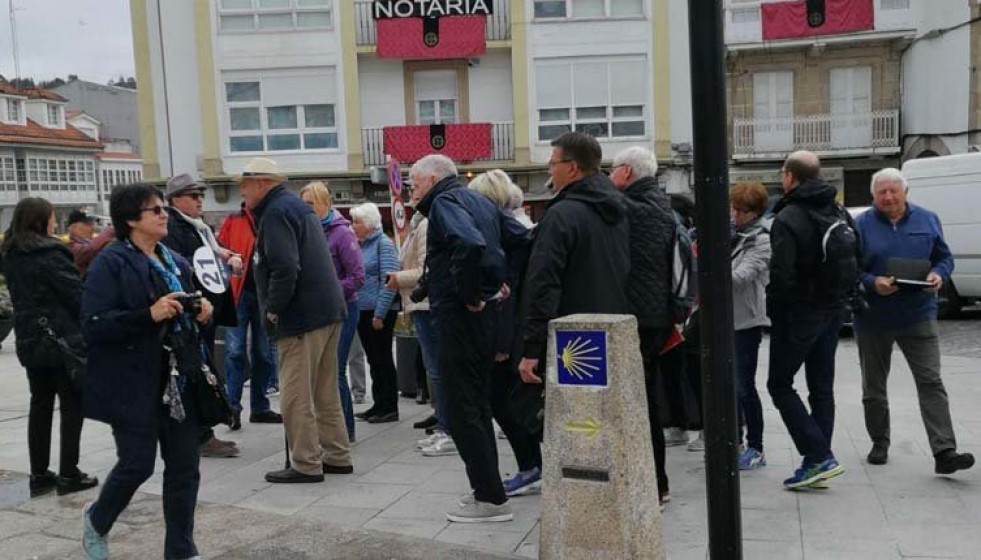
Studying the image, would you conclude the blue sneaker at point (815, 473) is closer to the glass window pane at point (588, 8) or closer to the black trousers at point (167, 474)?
the black trousers at point (167, 474)

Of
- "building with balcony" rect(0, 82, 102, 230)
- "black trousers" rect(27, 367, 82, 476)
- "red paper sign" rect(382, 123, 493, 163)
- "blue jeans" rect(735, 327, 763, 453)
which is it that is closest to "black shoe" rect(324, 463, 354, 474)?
"black trousers" rect(27, 367, 82, 476)

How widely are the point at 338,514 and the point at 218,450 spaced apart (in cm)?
179

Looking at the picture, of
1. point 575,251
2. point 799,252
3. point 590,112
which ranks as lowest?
point 799,252

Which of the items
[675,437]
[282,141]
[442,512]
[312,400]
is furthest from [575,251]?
[282,141]

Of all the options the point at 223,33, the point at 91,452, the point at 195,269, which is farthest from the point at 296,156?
the point at 195,269

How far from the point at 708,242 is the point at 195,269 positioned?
281 centimetres

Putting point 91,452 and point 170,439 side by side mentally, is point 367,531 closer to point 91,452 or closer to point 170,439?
point 170,439

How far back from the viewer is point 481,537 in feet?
15.7

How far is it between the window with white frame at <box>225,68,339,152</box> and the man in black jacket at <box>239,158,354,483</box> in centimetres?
2335

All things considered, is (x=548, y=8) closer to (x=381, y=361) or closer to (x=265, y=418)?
(x=381, y=361)

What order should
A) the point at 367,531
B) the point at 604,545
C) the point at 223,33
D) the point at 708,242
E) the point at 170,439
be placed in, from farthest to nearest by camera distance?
the point at 223,33 < the point at 367,531 < the point at 170,439 < the point at 604,545 < the point at 708,242

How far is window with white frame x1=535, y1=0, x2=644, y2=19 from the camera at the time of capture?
27.7 m

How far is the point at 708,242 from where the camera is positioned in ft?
10.8

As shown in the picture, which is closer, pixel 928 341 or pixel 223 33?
pixel 928 341
